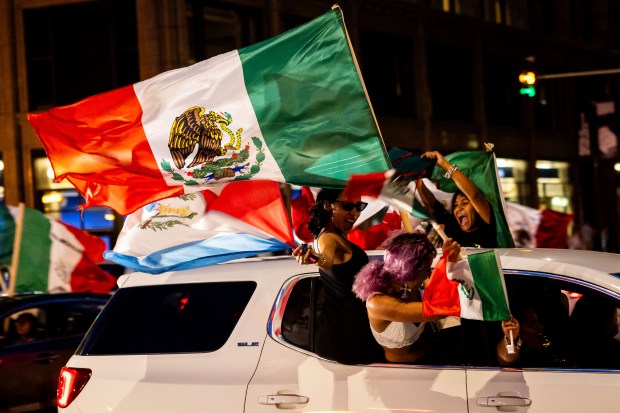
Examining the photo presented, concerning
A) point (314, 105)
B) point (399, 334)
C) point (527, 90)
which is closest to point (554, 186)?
point (527, 90)

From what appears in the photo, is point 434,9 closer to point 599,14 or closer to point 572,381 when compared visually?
point 599,14

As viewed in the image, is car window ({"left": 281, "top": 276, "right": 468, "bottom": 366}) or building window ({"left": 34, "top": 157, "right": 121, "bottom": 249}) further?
building window ({"left": 34, "top": 157, "right": 121, "bottom": 249})

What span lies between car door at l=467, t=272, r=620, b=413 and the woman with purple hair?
34cm

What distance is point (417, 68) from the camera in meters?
33.4

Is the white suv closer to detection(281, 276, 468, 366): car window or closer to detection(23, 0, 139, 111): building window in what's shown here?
A: detection(281, 276, 468, 366): car window

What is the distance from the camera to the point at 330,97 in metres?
5.76

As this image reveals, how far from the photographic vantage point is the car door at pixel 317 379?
5121 mm

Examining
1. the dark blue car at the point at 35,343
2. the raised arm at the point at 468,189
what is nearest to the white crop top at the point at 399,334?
the raised arm at the point at 468,189

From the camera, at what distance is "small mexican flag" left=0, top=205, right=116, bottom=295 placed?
11.4 metres

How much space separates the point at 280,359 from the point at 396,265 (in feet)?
3.18

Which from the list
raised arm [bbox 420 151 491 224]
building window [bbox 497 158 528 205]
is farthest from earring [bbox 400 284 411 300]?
building window [bbox 497 158 528 205]

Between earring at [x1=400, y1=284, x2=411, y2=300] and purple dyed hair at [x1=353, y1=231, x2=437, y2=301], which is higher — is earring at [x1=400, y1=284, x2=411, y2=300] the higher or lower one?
the lower one

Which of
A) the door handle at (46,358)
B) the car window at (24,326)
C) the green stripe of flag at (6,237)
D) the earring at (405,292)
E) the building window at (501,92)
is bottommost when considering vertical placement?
the door handle at (46,358)

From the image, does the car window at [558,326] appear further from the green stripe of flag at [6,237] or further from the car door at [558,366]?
the green stripe of flag at [6,237]
